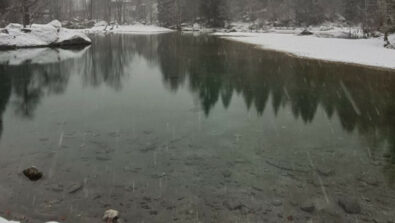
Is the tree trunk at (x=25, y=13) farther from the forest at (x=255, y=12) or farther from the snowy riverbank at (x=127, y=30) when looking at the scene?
the snowy riverbank at (x=127, y=30)

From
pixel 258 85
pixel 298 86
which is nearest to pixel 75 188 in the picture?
pixel 258 85

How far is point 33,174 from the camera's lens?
32.7 ft

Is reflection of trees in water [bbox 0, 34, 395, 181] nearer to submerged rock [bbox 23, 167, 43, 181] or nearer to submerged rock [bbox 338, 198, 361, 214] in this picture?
submerged rock [bbox 338, 198, 361, 214]

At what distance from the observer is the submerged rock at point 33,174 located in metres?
9.88

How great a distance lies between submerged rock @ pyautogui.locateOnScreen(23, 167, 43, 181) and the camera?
32.4 feet

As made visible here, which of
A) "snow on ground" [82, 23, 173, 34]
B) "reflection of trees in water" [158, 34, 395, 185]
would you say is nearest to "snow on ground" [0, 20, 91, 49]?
"reflection of trees in water" [158, 34, 395, 185]

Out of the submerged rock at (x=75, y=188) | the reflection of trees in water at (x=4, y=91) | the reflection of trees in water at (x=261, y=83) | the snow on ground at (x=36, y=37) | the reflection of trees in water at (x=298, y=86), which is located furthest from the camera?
the snow on ground at (x=36, y=37)

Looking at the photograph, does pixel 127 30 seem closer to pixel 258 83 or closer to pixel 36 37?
pixel 36 37

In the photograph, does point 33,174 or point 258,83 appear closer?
point 33,174

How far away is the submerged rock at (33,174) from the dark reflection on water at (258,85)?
6118mm

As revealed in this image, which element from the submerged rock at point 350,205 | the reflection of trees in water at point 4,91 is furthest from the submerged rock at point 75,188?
the submerged rock at point 350,205

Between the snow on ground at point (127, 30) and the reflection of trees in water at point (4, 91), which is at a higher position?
the snow on ground at point (127, 30)

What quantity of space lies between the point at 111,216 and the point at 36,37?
156 feet

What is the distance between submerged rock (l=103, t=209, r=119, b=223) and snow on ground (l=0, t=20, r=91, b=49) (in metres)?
43.9
